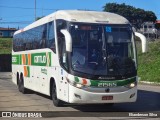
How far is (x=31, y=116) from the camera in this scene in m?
11.7

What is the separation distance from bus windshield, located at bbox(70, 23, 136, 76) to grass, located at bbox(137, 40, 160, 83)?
62.9 feet

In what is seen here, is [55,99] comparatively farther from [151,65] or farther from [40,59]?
[151,65]

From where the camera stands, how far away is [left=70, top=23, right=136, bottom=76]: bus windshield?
1280 cm

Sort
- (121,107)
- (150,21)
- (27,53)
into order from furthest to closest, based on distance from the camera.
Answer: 1. (150,21)
2. (27,53)
3. (121,107)

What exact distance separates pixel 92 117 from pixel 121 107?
279cm

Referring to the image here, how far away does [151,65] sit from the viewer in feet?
127

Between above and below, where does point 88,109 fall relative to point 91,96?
below

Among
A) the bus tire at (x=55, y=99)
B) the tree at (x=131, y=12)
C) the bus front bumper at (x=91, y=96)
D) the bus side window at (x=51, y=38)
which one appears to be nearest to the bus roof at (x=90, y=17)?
the bus side window at (x=51, y=38)

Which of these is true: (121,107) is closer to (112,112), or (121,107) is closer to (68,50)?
(112,112)

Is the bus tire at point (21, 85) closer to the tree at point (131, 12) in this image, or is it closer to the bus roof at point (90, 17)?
the bus roof at point (90, 17)

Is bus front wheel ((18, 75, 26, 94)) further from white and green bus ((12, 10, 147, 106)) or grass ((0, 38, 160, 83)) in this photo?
grass ((0, 38, 160, 83))

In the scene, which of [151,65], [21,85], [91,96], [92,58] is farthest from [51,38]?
[151,65]

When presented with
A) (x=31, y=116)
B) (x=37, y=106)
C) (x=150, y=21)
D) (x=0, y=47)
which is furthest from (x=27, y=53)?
(x=150, y=21)

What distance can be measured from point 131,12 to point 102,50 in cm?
Result: 10493
